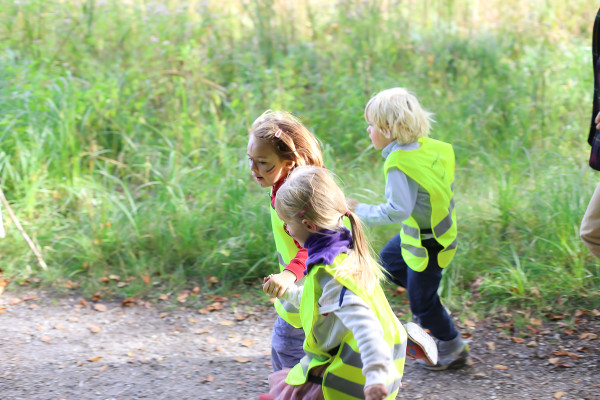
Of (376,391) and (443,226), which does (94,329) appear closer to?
(443,226)

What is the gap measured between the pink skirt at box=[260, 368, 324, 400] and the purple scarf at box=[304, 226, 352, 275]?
1.44ft

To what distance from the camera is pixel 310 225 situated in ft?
7.54

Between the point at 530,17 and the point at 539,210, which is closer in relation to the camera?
the point at 539,210

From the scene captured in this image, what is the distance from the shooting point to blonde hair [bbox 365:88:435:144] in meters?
3.14

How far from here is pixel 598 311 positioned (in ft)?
13.2

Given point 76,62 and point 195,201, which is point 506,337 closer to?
point 195,201

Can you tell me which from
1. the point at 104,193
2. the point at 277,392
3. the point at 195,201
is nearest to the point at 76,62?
the point at 104,193

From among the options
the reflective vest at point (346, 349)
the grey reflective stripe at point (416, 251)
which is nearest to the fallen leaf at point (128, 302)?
the grey reflective stripe at point (416, 251)

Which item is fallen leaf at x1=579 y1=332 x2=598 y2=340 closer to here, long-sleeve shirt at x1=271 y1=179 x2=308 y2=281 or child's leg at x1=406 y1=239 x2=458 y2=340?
child's leg at x1=406 y1=239 x2=458 y2=340

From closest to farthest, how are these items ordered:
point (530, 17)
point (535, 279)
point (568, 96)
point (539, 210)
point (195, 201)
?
point (535, 279), point (539, 210), point (195, 201), point (568, 96), point (530, 17)

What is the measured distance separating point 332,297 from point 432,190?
1.18m

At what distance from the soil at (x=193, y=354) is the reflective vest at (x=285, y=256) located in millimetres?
840

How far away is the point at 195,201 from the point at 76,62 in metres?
2.88

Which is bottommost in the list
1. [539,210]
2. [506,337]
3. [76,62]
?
[506,337]
